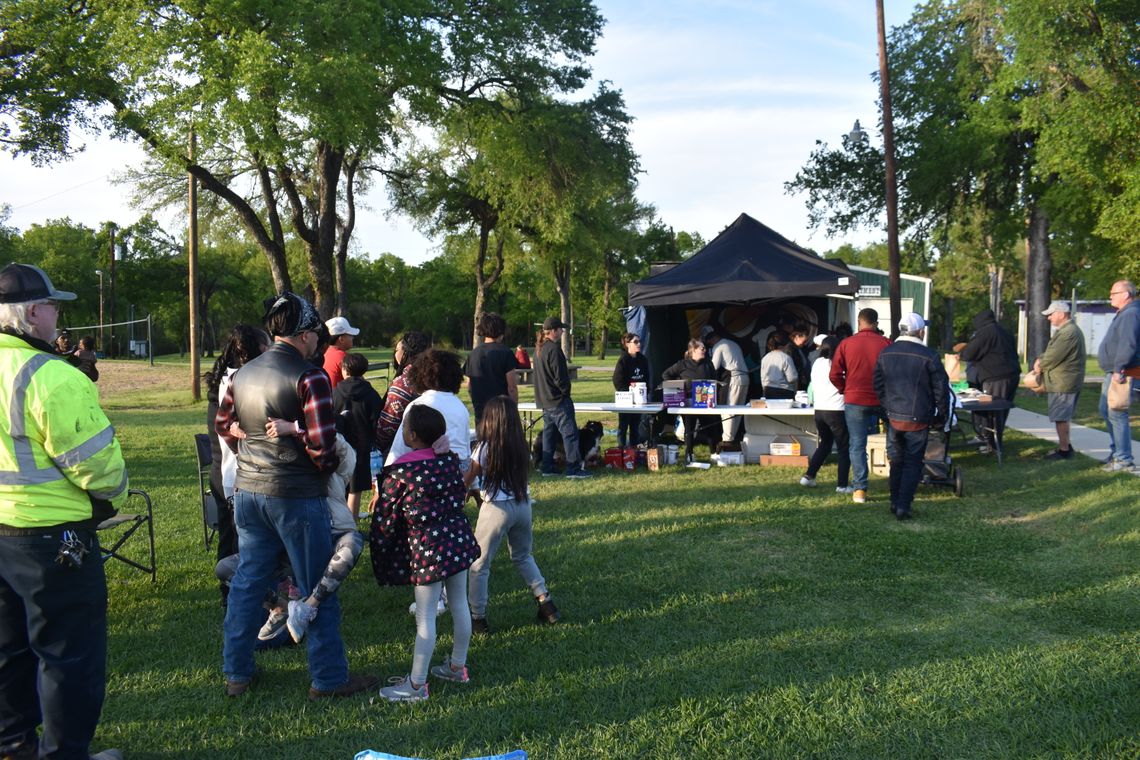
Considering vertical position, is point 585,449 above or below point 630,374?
below

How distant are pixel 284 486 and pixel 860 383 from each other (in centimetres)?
551

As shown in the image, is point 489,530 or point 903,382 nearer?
point 489,530

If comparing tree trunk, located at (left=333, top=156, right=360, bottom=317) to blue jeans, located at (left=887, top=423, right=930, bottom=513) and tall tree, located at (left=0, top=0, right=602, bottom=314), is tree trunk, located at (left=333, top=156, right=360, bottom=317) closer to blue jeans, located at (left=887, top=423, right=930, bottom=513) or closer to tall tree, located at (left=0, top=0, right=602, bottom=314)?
tall tree, located at (left=0, top=0, right=602, bottom=314)

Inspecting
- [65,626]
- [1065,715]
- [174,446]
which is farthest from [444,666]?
[174,446]

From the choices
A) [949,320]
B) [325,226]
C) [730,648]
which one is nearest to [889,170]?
[325,226]

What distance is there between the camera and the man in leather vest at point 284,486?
353 centimetres

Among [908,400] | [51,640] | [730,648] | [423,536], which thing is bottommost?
[730,648]

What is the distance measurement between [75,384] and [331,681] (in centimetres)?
171

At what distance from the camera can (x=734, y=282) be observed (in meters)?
11.0

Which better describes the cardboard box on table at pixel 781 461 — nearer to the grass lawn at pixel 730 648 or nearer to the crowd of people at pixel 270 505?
the grass lawn at pixel 730 648

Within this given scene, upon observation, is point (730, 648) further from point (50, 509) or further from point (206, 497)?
point (206, 497)

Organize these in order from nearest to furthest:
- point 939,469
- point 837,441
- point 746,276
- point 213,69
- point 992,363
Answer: point 939,469 < point 837,441 < point 992,363 < point 746,276 < point 213,69

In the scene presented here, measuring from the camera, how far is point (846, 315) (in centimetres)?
1576

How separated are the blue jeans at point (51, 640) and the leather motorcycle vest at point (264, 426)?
71 cm
